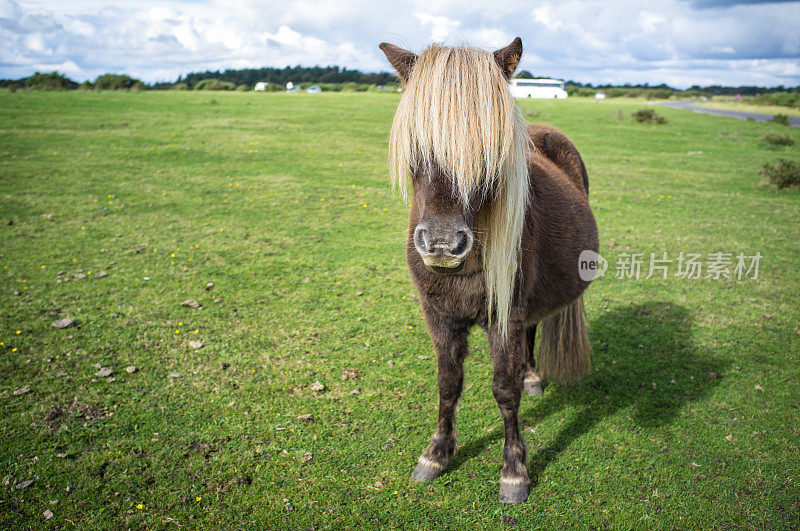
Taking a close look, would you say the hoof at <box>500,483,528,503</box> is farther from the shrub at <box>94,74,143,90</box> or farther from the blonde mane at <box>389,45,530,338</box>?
the shrub at <box>94,74,143,90</box>

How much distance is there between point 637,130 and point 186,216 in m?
22.9

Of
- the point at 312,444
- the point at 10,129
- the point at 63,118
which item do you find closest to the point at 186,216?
the point at 312,444

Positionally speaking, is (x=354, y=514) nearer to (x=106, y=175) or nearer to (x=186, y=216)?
(x=186, y=216)

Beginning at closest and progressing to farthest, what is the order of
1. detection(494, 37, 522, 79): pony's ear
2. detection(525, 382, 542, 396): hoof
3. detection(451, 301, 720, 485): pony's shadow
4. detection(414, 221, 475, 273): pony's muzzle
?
1. detection(414, 221, 475, 273): pony's muzzle
2. detection(494, 37, 522, 79): pony's ear
3. detection(451, 301, 720, 485): pony's shadow
4. detection(525, 382, 542, 396): hoof

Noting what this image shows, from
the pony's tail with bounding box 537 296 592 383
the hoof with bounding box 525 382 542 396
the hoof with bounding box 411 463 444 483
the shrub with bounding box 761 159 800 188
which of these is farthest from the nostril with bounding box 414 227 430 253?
the shrub with bounding box 761 159 800 188

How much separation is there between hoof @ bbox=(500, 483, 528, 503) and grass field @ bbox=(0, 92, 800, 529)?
6 cm

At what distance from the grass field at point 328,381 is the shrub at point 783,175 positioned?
337 cm

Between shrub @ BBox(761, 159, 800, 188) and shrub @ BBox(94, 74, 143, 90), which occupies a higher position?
shrub @ BBox(94, 74, 143, 90)

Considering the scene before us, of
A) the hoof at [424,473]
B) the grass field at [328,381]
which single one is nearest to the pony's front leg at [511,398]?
the grass field at [328,381]

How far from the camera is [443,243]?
2.44m

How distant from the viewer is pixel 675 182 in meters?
14.2

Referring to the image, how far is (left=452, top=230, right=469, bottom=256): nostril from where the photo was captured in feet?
8.04

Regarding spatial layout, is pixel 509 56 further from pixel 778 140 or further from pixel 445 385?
pixel 778 140

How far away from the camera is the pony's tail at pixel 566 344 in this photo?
188 inches
